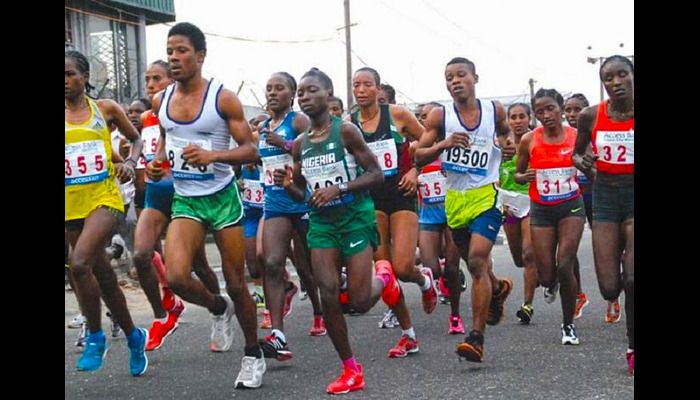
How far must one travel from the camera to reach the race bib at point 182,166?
21.0ft

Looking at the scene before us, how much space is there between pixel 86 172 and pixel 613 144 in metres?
3.40

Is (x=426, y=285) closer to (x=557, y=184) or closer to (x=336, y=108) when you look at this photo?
(x=557, y=184)

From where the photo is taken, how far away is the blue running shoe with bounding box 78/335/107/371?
20.3 feet

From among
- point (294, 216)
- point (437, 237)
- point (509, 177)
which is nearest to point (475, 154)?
point (294, 216)

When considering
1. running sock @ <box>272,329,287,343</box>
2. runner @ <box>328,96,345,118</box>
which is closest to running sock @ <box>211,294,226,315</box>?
running sock @ <box>272,329,287,343</box>

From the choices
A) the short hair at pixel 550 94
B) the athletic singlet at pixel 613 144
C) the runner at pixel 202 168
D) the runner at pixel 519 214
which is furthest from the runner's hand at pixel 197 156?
the runner at pixel 519 214

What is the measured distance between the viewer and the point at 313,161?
6.31 metres

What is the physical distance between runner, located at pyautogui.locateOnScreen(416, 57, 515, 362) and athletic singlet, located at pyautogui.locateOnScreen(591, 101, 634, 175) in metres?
1.05

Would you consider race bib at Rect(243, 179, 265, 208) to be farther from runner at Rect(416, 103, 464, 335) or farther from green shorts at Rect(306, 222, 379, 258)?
green shorts at Rect(306, 222, 379, 258)

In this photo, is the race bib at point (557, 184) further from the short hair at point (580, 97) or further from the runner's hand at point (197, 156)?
the runner's hand at point (197, 156)

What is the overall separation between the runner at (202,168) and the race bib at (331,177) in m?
0.42
